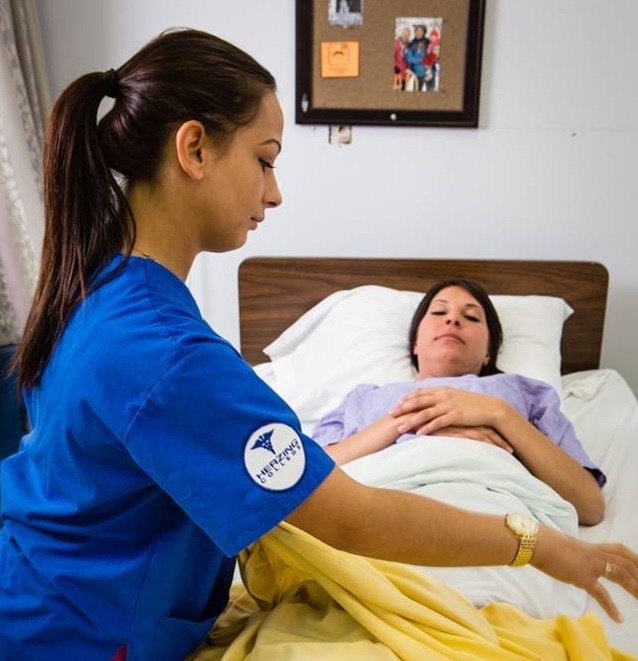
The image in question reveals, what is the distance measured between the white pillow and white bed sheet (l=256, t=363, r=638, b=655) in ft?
0.27

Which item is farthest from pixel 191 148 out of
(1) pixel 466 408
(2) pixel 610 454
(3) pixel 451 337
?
(2) pixel 610 454

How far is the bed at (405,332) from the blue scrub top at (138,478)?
64 centimetres

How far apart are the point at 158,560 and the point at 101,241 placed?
0.37 m

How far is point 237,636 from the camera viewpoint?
87cm

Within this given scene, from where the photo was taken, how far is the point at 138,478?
0.72 metres

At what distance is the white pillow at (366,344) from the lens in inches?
75.1

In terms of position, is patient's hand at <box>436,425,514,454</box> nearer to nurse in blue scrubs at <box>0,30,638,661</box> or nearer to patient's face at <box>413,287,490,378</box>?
patient's face at <box>413,287,490,378</box>

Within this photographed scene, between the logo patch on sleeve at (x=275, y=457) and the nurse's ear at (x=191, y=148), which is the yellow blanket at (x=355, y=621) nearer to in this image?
the logo patch on sleeve at (x=275, y=457)

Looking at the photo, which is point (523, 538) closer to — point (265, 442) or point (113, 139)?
point (265, 442)

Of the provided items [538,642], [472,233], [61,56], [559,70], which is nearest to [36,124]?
[61,56]

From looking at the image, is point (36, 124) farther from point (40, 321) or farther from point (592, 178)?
point (592, 178)

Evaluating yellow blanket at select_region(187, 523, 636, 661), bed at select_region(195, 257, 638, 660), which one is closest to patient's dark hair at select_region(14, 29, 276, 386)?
yellow blanket at select_region(187, 523, 636, 661)

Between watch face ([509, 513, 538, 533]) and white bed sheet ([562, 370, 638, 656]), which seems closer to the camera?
watch face ([509, 513, 538, 533])

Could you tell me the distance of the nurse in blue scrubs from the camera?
66 centimetres
